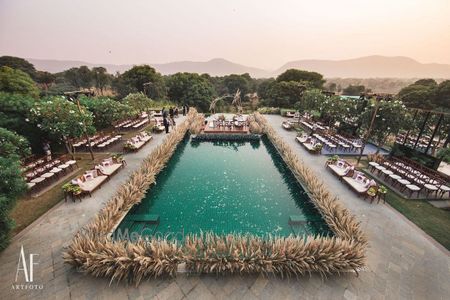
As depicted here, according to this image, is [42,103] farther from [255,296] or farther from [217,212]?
[255,296]

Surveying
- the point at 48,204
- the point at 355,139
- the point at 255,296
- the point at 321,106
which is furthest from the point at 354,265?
the point at 321,106

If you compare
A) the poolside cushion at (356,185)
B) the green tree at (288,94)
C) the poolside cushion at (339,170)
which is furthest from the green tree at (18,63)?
the poolside cushion at (356,185)

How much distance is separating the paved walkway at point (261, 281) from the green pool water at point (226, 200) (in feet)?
7.16

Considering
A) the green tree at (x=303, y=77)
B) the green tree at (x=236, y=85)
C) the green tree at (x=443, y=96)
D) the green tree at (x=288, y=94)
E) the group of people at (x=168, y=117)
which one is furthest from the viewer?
the green tree at (x=236, y=85)

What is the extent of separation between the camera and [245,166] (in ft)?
48.8

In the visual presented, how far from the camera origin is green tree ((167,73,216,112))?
41.2m

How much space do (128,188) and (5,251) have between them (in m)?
4.24

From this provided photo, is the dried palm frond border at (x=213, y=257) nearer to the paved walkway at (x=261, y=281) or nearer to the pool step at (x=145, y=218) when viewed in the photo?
the paved walkway at (x=261, y=281)

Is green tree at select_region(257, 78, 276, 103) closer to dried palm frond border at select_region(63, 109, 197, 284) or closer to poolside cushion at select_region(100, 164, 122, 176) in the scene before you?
poolside cushion at select_region(100, 164, 122, 176)

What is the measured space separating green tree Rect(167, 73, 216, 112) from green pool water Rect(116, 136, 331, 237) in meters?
26.7

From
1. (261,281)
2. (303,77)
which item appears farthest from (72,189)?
(303,77)

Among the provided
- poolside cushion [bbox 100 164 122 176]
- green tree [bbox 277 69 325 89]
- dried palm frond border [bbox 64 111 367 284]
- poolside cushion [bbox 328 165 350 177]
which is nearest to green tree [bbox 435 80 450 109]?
green tree [bbox 277 69 325 89]

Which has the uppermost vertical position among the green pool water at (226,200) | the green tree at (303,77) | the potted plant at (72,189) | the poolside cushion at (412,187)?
the green tree at (303,77)

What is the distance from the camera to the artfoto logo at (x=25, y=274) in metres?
5.81
